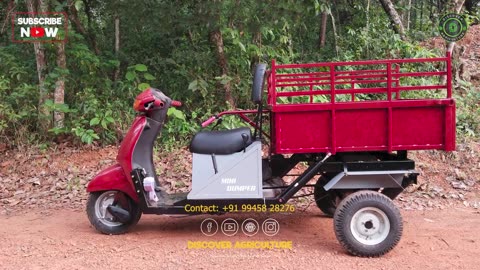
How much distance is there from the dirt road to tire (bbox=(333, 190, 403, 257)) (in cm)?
11

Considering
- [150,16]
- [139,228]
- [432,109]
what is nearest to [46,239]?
[139,228]

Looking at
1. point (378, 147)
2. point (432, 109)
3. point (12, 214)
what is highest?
point (432, 109)

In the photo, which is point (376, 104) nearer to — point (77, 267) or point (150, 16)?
point (77, 267)

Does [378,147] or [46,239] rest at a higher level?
[378,147]

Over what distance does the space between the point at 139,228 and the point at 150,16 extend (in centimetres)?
404

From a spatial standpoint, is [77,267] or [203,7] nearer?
[77,267]

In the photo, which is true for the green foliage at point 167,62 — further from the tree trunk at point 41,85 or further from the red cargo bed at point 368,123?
the red cargo bed at point 368,123

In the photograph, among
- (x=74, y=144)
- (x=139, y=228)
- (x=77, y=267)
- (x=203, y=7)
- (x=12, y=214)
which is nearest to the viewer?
(x=77, y=267)

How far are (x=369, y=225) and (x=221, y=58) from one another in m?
4.71

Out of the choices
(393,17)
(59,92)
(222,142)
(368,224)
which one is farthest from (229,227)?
(393,17)

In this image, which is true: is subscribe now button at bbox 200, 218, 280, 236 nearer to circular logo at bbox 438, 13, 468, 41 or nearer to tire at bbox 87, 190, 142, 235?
tire at bbox 87, 190, 142, 235

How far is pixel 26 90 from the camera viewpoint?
8.05 meters

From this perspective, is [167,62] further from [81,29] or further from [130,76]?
[81,29]

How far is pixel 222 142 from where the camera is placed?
14.9 feet
